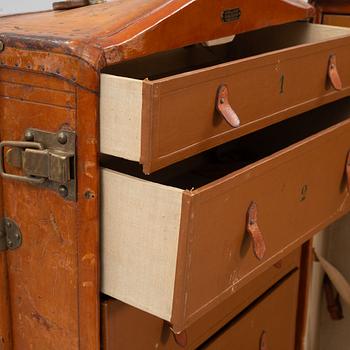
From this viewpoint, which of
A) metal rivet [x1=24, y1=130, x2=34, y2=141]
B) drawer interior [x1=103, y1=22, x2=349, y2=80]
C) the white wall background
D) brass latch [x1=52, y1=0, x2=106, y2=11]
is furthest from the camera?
the white wall background

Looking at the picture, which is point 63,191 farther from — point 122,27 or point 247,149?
point 247,149

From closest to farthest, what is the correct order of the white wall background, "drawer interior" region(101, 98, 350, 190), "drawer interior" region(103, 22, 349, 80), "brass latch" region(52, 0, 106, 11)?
"brass latch" region(52, 0, 106, 11) → "drawer interior" region(103, 22, 349, 80) → "drawer interior" region(101, 98, 350, 190) → the white wall background

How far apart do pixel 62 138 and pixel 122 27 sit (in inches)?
7.3

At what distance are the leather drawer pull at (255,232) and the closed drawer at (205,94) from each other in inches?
4.7

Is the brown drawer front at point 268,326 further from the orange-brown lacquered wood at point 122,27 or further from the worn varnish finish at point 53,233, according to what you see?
the orange-brown lacquered wood at point 122,27

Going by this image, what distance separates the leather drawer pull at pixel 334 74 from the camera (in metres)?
1.32

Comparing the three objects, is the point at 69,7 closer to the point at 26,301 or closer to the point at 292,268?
the point at 26,301

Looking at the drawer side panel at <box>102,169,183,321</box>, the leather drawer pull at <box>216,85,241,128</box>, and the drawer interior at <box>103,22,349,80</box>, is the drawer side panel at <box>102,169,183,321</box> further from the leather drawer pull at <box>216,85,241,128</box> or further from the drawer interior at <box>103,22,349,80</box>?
the drawer interior at <box>103,22,349,80</box>

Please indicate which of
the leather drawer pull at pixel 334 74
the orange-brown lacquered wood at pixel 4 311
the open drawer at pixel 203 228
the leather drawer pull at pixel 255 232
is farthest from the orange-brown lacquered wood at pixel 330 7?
the orange-brown lacquered wood at pixel 4 311

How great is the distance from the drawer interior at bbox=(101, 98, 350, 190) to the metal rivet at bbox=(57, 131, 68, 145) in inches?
19.7

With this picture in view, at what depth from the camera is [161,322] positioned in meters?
1.24

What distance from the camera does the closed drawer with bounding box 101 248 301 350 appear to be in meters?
1.10

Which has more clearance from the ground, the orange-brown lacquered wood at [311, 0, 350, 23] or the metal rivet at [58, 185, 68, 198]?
the orange-brown lacquered wood at [311, 0, 350, 23]

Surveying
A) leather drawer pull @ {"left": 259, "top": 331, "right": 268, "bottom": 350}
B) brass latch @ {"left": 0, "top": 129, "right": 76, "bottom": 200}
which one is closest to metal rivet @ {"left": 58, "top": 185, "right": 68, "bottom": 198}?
brass latch @ {"left": 0, "top": 129, "right": 76, "bottom": 200}
